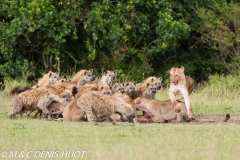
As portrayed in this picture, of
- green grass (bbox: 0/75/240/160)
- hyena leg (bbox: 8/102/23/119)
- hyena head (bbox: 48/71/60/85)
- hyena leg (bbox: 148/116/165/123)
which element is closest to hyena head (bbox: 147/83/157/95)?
hyena leg (bbox: 148/116/165/123)

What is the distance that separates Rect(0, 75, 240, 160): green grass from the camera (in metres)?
8.15

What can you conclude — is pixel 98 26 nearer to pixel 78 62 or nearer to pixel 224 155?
pixel 78 62

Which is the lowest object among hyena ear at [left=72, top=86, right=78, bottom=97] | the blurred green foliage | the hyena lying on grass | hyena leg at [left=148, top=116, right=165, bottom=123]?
hyena leg at [left=148, top=116, right=165, bottom=123]

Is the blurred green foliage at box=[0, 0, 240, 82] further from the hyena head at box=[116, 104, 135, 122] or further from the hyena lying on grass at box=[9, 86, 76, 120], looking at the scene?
the hyena head at box=[116, 104, 135, 122]

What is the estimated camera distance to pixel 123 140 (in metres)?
9.29

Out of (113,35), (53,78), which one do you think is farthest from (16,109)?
(113,35)

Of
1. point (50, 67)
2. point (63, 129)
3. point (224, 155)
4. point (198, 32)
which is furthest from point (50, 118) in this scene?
point (198, 32)

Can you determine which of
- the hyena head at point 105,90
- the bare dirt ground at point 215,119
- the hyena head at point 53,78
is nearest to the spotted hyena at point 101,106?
the hyena head at point 105,90

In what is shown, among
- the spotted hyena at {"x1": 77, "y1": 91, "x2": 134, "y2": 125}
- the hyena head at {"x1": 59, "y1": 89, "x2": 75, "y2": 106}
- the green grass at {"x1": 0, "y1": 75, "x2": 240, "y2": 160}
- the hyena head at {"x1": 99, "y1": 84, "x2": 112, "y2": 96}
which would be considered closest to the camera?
the green grass at {"x1": 0, "y1": 75, "x2": 240, "y2": 160}

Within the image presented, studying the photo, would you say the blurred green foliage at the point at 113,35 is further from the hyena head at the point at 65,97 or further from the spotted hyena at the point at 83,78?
the hyena head at the point at 65,97

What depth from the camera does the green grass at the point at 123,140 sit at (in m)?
8.15

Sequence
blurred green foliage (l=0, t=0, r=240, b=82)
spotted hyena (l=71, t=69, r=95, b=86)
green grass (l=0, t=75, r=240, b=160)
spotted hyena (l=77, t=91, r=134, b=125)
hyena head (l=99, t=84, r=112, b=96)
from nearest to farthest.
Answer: green grass (l=0, t=75, r=240, b=160), spotted hyena (l=77, t=91, r=134, b=125), hyena head (l=99, t=84, r=112, b=96), spotted hyena (l=71, t=69, r=95, b=86), blurred green foliage (l=0, t=0, r=240, b=82)

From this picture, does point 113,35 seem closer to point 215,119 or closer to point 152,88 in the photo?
point 152,88

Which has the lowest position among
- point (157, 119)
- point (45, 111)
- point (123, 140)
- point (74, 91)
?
point (123, 140)
